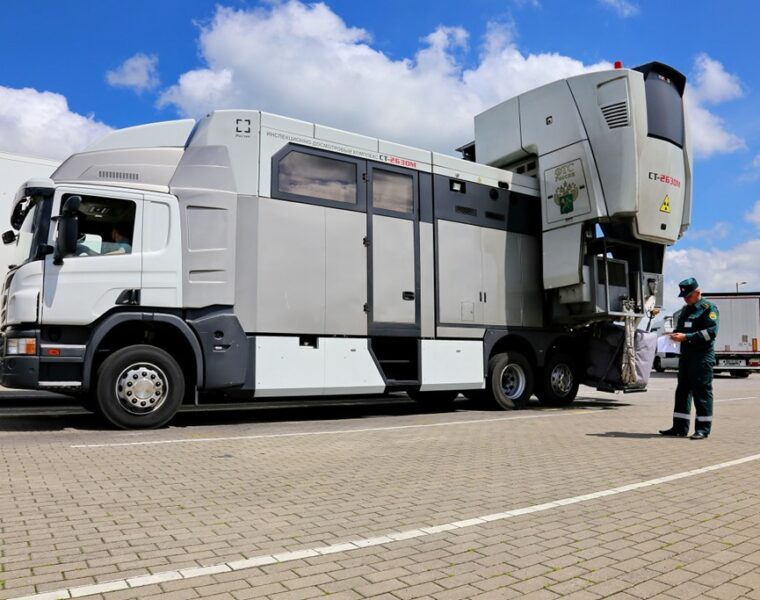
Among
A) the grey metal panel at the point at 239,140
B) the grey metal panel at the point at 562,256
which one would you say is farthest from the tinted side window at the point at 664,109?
the grey metal panel at the point at 239,140

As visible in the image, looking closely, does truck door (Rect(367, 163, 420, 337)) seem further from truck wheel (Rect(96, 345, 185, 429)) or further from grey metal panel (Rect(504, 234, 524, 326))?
truck wheel (Rect(96, 345, 185, 429))

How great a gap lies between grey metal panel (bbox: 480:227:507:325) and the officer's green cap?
3.45 m

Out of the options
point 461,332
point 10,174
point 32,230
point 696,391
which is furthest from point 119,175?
point 10,174

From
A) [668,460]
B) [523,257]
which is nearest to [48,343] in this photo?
[668,460]

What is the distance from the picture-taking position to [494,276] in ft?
36.4

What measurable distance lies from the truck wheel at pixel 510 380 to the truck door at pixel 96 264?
6.03m

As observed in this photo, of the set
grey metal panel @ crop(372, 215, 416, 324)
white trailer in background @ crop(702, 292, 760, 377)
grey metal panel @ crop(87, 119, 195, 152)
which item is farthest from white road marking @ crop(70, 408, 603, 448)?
white trailer in background @ crop(702, 292, 760, 377)

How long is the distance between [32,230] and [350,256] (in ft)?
13.4

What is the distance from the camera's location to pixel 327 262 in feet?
29.8

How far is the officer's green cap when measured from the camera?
7961mm

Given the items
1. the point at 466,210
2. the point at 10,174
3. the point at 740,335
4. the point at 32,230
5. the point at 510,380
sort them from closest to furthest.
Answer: the point at 32,230 → the point at 466,210 → the point at 510,380 → the point at 10,174 → the point at 740,335

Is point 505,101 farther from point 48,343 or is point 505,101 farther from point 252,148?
point 48,343

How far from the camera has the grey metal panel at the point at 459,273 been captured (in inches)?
407

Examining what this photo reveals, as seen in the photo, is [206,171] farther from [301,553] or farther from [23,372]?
[301,553]
